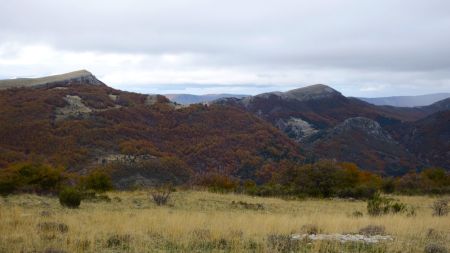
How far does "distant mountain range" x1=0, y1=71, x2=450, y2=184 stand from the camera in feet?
224

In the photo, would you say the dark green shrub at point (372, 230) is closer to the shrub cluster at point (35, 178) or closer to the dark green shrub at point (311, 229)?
the dark green shrub at point (311, 229)

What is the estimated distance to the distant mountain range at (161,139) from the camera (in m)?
68.2

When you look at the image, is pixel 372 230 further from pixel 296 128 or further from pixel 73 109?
pixel 296 128

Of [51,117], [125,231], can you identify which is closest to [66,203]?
[125,231]

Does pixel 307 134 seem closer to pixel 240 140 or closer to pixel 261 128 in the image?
pixel 261 128

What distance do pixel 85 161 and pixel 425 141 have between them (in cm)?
12019

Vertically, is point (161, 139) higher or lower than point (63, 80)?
lower

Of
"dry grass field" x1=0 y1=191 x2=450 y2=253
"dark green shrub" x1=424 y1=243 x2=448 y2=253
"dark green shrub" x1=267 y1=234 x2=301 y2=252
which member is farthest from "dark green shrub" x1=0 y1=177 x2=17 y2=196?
"dark green shrub" x1=424 y1=243 x2=448 y2=253

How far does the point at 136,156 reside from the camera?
67.6 metres

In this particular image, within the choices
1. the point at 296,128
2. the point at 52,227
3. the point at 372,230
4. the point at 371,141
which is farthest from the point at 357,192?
the point at 296,128

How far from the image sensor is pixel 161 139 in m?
90.8

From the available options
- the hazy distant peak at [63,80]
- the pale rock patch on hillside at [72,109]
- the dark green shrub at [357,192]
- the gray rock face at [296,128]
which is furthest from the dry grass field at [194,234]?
the hazy distant peak at [63,80]

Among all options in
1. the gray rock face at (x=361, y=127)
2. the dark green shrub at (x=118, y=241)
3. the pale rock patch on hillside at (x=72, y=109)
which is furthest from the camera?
the gray rock face at (x=361, y=127)

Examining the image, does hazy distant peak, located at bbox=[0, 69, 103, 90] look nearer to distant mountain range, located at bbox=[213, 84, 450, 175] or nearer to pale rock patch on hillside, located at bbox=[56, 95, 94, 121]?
distant mountain range, located at bbox=[213, 84, 450, 175]
